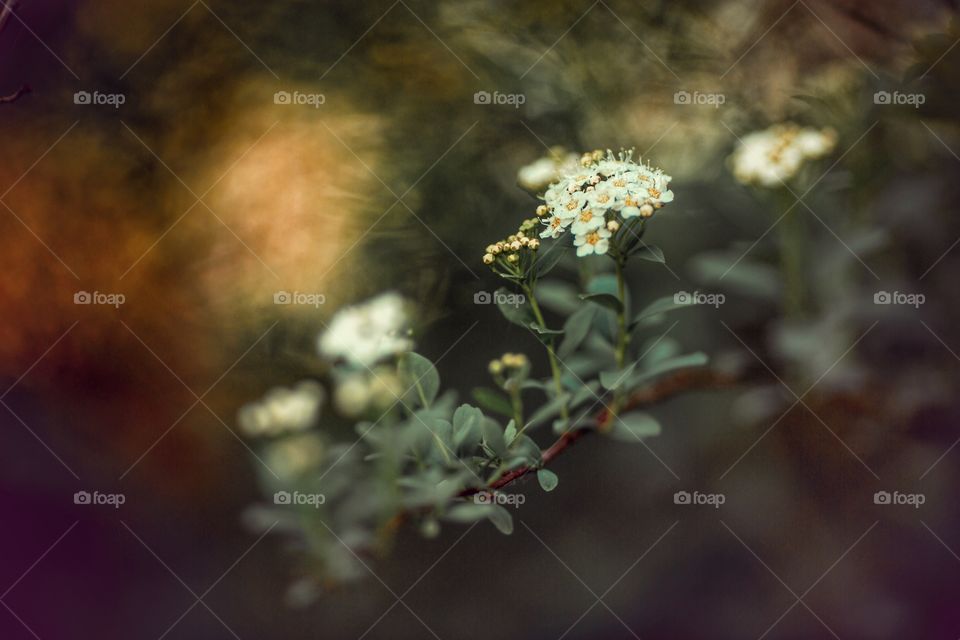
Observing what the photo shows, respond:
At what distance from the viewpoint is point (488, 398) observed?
2.86 ft

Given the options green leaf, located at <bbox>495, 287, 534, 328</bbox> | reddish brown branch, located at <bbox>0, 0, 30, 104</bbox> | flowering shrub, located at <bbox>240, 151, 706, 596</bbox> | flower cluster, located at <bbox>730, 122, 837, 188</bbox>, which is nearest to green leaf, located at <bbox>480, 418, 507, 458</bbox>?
flowering shrub, located at <bbox>240, 151, 706, 596</bbox>

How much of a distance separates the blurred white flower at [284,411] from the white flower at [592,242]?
1.42ft

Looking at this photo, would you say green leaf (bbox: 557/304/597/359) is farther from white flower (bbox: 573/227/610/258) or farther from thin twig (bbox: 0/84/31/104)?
thin twig (bbox: 0/84/31/104)

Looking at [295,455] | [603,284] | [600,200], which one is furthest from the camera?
[295,455]

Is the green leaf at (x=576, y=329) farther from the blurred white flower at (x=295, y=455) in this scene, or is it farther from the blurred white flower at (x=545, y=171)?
the blurred white flower at (x=295, y=455)

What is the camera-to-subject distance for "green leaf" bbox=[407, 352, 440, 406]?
86 centimetres

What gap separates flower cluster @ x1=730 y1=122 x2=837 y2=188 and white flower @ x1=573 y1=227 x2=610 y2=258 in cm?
27

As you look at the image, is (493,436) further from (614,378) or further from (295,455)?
(295,455)

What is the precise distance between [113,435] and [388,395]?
469 mm

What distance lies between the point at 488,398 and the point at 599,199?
249mm

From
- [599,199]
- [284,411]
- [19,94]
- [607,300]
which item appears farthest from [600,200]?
[19,94]

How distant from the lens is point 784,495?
109 cm

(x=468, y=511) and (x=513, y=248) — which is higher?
(x=513, y=248)

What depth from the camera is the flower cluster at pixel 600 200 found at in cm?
79
